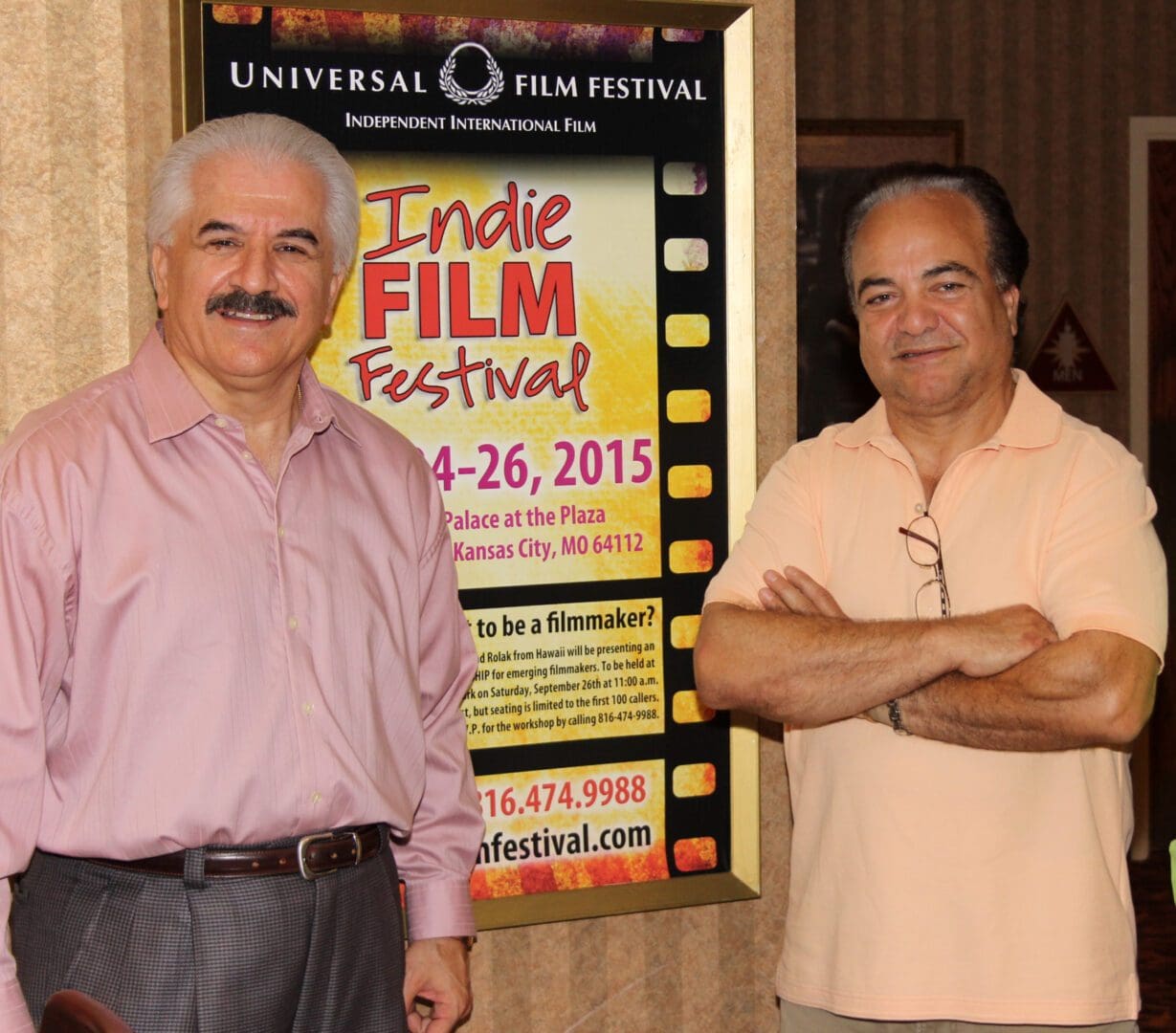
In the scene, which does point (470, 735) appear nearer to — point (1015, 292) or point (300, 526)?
point (300, 526)

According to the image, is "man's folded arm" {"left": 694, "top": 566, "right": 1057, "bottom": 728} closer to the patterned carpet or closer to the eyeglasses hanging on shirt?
the eyeglasses hanging on shirt

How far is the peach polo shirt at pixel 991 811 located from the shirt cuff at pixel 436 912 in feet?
1.67

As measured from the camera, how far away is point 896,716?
2174 mm

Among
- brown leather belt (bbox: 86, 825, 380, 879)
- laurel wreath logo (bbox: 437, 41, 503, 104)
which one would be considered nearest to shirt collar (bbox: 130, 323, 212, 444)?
brown leather belt (bbox: 86, 825, 380, 879)

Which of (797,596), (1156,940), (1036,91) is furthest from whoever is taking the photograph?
(1036,91)

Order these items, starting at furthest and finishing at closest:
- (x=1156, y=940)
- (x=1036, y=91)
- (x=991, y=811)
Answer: (x=1036, y=91), (x=1156, y=940), (x=991, y=811)

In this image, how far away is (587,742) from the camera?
2.69 metres

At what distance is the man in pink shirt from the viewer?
196 cm

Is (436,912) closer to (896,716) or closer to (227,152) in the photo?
(896,716)

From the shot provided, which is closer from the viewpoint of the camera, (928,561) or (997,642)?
(997,642)

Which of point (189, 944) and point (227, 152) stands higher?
point (227, 152)

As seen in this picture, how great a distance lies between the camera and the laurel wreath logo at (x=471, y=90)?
2.53 metres

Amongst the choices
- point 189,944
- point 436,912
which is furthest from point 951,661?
point 189,944

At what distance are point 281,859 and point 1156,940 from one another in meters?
4.09
